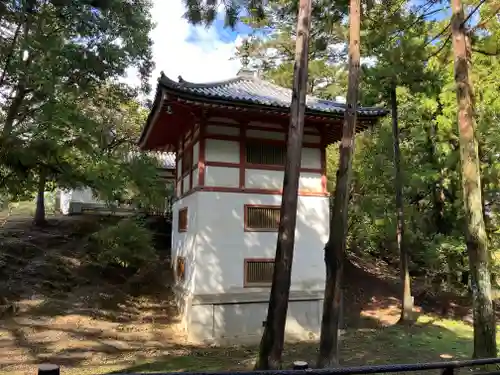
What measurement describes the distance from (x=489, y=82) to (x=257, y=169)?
8.40 meters

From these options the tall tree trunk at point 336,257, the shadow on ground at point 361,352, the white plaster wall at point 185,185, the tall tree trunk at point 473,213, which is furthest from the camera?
the white plaster wall at point 185,185

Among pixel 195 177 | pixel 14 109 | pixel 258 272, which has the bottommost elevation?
pixel 258 272

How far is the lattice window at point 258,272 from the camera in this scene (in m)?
11.0

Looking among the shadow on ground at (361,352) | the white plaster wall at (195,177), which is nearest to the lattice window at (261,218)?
the white plaster wall at (195,177)

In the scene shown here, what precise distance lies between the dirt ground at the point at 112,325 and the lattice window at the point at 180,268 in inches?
38.2

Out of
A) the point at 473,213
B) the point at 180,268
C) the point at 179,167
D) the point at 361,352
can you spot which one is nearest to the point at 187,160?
the point at 179,167

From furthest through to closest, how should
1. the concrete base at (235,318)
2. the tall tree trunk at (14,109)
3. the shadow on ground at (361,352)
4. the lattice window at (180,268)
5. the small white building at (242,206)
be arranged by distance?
1. the lattice window at (180,268)
2. the small white building at (242,206)
3. the concrete base at (235,318)
4. the shadow on ground at (361,352)
5. the tall tree trunk at (14,109)

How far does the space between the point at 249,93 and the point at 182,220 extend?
4491mm

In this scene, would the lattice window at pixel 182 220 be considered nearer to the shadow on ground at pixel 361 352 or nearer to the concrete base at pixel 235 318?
the concrete base at pixel 235 318

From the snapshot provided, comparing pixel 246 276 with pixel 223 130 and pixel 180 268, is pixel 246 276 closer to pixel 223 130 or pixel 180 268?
pixel 180 268

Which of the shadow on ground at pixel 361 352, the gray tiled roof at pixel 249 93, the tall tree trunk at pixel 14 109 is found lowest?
the shadow on ground at pixel 361 352

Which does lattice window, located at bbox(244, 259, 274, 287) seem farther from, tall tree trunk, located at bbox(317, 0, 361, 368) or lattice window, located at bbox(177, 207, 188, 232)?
tall tree trunk, located at bbox(317, 0, 361, 368)

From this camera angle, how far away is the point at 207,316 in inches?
414

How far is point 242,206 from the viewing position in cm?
1123
